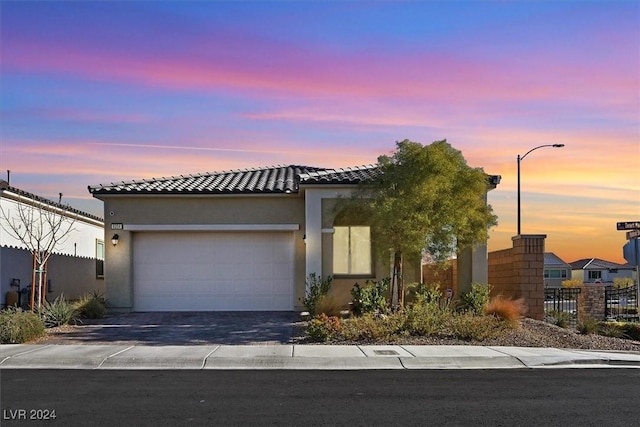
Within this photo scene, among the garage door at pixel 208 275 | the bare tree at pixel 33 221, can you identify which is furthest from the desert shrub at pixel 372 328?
the bare tree at pixel 33 221

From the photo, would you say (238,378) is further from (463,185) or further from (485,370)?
(463,185)

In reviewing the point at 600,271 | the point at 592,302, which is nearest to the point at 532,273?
the point at 592,302

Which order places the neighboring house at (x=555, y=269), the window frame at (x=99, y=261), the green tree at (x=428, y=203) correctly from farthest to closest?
the neighboring house at (x=555, y=269)
the window frame at (x=99, y=261)
the green tree at (x=428, y=203)

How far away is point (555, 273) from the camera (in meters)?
65.5

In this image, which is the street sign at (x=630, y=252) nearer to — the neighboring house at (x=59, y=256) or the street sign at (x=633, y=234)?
the street sign at (x=633, y=234)

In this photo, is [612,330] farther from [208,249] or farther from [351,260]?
[208,249]

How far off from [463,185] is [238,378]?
8218 millimetres

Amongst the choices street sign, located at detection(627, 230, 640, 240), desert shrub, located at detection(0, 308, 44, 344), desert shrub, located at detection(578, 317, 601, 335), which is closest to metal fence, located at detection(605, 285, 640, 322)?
street sign, located at detection(627, 230, 640, 240)

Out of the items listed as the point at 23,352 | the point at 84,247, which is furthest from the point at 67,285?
the point at 23,352

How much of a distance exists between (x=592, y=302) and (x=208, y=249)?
39.9ft

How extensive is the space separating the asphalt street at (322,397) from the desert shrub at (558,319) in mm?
6625

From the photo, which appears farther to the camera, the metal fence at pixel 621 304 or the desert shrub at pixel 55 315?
the metal fence at pixel 621 304

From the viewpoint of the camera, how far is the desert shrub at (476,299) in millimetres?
17906

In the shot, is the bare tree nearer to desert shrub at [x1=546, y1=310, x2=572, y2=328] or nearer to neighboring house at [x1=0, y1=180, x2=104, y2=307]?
neighboring house at [x1=0, y1=180, x2=104, y2=307]
